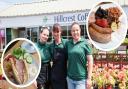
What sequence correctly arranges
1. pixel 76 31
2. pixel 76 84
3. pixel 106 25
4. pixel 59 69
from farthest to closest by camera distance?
pixel 59 69 < pixel 76 84 < pixel 76 31 < pixel 106 25

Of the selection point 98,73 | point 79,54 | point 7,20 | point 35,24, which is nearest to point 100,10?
point 79,54

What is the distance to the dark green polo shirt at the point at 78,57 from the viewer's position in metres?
5.39

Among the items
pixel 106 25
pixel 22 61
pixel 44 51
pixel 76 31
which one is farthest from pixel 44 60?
pixel 106 25

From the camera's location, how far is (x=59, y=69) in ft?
18.4

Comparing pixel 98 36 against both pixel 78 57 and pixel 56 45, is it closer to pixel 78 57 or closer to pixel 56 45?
pixel 78 57

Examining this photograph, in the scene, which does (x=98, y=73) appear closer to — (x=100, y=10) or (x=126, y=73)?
(x=126, y=73)

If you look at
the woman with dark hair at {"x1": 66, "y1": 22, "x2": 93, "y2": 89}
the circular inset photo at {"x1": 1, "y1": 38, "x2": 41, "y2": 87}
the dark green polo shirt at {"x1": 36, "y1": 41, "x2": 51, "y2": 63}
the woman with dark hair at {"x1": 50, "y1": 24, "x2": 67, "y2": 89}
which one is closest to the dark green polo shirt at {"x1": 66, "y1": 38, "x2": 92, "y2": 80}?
the woman with dark hair at {"x1": 66, "y1": 22, "x2": 93, "y2": 89}

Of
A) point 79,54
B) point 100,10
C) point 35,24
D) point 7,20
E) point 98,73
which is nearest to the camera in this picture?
point 100,10

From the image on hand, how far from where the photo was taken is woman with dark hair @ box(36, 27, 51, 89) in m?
5.43

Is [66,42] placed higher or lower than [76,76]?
higher

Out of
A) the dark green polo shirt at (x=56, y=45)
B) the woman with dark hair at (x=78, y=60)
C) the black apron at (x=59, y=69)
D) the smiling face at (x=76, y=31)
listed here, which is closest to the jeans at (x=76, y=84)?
the woman with dark hair at (x=78, y=60)

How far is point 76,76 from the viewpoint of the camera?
546 centimetres

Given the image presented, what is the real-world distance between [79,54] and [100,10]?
26.4 inches

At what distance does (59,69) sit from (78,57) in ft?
1.18
